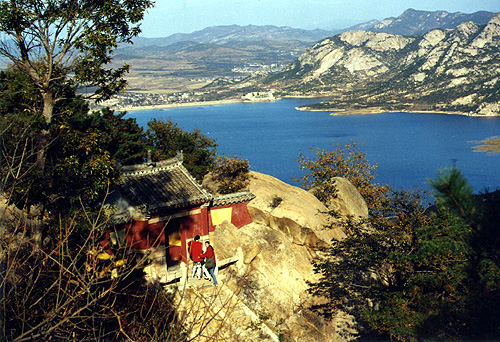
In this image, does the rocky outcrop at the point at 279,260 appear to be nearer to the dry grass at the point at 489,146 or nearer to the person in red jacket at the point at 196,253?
the person in red jacket at the point at 196,253

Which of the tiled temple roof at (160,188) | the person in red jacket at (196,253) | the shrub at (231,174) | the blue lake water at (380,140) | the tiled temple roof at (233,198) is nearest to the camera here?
the person in red jacket at (196,253)

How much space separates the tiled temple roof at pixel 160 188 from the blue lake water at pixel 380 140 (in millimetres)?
43894

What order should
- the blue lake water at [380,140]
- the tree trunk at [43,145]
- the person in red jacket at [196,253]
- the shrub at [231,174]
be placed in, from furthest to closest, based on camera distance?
1. the blue lake water at [380,140]
2. the shrub at [231,174]
3. the person in red jacket at [196,253]
4. the tree trunk at [43,145]

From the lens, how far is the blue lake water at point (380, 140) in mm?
86000

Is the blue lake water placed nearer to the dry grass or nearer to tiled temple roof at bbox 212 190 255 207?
the dry grass

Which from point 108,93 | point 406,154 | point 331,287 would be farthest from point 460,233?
point 406,154

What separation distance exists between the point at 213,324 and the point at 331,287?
5.33 meters

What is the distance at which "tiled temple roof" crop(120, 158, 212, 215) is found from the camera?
759 inches

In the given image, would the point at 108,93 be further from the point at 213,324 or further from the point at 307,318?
the point at 307,318

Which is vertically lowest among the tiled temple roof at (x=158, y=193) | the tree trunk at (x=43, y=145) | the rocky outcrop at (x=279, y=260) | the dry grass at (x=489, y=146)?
the dry grass at (x=489, y=146)

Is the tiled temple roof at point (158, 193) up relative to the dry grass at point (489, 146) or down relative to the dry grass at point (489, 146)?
up

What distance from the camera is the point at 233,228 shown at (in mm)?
20812

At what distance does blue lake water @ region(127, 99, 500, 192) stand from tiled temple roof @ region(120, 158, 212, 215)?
43.9 meters

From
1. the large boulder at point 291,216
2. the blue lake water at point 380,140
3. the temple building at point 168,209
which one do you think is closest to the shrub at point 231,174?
the large boulder at point 291,216
